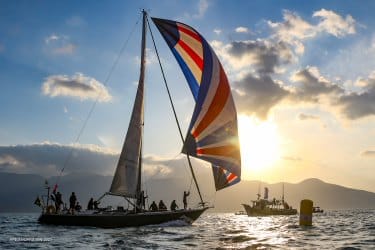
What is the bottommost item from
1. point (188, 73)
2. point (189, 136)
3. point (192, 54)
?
point (189, 136)

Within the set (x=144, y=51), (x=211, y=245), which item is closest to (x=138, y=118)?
(x=144, y=51)

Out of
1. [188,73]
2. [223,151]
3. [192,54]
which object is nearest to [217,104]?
[223,151]

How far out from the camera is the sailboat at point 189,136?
31.3 meters

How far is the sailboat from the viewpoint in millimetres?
31344

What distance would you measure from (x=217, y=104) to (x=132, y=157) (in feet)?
26.6

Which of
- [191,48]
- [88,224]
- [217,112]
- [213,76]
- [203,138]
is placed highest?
[191,48]

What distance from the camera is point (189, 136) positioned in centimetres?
2997

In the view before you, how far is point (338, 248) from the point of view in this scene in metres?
20.5

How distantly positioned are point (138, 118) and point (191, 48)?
7.01m

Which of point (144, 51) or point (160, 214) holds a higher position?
point (144, 51)

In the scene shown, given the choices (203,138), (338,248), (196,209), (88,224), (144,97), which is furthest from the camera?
(196,209)

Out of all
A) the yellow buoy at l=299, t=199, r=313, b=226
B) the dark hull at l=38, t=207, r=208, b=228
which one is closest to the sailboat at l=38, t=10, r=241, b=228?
the dark hull at l=38, t=207, r=208, b=228

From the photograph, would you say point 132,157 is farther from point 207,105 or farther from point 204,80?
point 204,80

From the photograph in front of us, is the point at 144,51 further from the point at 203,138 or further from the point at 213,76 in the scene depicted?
the point at 203,138
